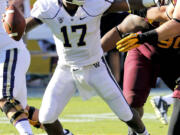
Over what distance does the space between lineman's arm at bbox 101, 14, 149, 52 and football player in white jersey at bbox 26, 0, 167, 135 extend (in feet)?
0.94

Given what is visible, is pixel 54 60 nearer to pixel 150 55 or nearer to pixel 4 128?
pixel 4 128

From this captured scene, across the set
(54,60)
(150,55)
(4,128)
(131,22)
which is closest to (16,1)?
(131,22)

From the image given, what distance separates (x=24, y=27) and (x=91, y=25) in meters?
0.58

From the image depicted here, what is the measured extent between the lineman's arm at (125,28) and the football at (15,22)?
0.90 m

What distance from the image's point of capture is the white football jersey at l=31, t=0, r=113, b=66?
5332 millimetres

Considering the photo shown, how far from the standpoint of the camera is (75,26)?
534 cm

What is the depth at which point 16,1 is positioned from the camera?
531cm

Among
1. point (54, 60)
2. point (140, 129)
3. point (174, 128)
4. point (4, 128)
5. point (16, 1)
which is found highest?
point (16, 1)

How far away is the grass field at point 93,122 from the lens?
7060 mm

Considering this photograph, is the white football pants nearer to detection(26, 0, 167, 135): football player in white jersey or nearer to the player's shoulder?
detection(26, 0, 167, 135): football player in white jersey

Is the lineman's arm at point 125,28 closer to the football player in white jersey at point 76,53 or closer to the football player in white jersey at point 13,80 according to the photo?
the football player in white jersey at point 76,53

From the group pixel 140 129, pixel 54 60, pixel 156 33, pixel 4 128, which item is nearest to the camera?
pixel 156 33

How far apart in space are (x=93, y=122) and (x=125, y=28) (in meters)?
2.44

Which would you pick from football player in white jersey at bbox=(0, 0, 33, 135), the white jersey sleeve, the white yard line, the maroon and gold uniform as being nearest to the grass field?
the white yard line
